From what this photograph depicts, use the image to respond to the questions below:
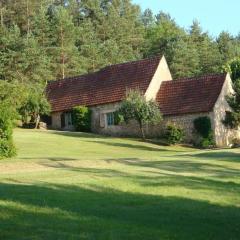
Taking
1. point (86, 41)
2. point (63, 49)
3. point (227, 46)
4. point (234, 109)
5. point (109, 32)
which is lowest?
point (234, 109)

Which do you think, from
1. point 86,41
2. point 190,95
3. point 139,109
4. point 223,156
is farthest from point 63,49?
point 223,156

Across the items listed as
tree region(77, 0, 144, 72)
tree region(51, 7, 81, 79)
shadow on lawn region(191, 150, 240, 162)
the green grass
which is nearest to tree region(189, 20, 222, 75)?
tree region(77, 0, 144, 72)

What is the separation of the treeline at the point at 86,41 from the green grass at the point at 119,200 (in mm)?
42144

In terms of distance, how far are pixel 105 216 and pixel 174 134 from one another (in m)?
31.5

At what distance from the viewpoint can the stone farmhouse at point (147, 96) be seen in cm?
4575

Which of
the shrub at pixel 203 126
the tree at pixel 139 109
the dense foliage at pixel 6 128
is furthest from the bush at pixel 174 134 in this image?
the dense foliage at pixel 6 128

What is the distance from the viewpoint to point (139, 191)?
49.1 ft

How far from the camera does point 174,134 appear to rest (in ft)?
140

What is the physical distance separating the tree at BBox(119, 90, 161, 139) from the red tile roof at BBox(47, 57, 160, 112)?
4.86 m

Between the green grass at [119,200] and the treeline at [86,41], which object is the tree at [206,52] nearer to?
the treeline at [86,41]

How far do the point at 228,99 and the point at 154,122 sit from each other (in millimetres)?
5790

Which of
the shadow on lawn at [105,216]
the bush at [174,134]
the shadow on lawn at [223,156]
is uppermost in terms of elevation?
the bush at [174,134]

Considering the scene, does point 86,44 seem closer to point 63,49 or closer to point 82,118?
point 63,49

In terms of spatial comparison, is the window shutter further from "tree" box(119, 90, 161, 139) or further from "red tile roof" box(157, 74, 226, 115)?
"tree" box(119, 90, 161, 139)
